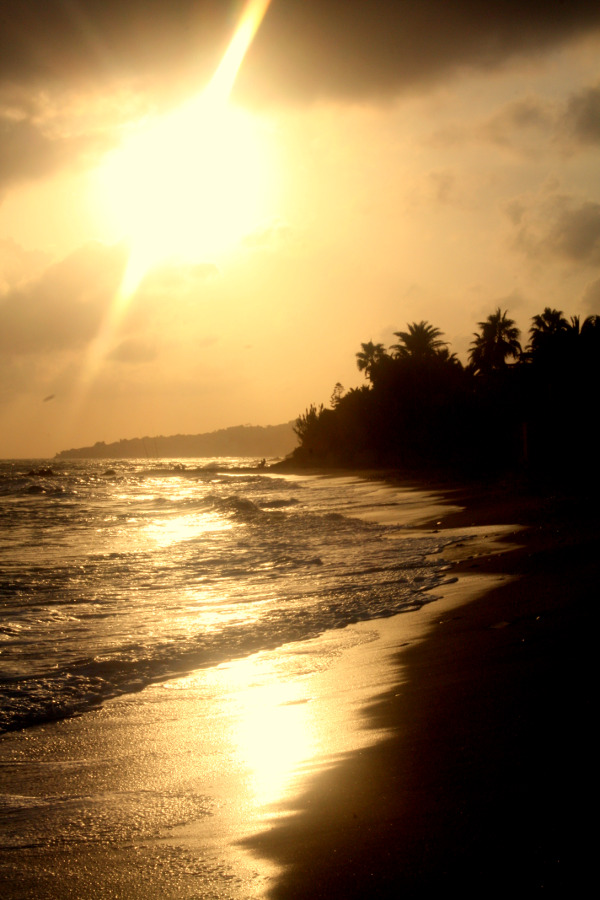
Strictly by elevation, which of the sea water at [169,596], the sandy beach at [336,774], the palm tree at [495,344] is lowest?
the sea water at [169,596]

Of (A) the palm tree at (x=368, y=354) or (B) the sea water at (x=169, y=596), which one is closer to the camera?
(B) the sea water at (x=169, y=596)

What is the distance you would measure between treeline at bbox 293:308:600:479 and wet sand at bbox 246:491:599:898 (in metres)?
23.2

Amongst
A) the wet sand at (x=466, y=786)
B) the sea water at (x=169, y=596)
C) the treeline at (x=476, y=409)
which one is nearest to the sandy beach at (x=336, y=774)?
the wet sand at (x=466, y=786)

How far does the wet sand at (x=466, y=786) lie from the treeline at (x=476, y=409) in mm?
23237

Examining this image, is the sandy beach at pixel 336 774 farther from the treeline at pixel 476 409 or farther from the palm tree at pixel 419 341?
the palm tree at pixel 419 341

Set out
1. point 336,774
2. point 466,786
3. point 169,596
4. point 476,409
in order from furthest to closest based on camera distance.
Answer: point 476,409 < point 169,596 < point 336,774 < point 466,786

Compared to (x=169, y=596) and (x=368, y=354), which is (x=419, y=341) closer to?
(x=368, y=354)

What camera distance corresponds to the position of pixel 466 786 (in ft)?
10.7

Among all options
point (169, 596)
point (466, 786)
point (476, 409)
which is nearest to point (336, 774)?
point (466, 786)

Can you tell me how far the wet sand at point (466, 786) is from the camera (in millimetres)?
2592

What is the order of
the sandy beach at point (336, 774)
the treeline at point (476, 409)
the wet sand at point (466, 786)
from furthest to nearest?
1. the treeline at point (476, 409)
2. the sandy beach at point (336, 774)
3. the wet sand at point (466, 786)

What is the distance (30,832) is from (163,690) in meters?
2.65

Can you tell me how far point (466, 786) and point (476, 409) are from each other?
4584cm

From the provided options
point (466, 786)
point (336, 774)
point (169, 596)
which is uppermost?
point (466, 786)
